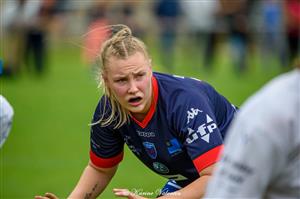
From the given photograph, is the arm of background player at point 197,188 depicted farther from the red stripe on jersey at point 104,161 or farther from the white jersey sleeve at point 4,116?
the white jersey sleeve at point 4,116

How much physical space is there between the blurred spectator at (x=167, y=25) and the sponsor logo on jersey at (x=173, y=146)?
16.9m

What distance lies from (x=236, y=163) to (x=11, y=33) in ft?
64.0

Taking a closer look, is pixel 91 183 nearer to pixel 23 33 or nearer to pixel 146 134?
pixel 146 134

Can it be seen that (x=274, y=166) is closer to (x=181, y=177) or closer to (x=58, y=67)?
(x=181, y=177)

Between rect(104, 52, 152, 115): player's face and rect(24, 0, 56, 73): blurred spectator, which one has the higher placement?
rect(104, 52, 152, 115): player's face

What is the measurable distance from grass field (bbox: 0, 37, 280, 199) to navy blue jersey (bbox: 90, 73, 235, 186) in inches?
39.2

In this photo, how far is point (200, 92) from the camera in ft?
17.8

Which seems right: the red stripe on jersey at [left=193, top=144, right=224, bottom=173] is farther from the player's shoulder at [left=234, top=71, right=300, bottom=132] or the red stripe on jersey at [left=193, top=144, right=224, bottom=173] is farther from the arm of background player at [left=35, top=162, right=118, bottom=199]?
the player's shoulder at [left=234, top=71, right=300, bottom=132]

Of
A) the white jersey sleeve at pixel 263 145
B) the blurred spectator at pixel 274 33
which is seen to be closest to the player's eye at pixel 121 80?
the white jersey sleeve at pixel 263 145

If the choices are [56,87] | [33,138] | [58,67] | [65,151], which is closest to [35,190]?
[65,151]

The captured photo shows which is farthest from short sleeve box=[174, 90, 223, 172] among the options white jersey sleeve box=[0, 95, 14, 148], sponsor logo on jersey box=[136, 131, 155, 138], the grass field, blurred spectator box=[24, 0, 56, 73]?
blurred spectator box=[24, 0, 56, 73]

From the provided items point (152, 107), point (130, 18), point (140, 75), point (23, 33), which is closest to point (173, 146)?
point (152, 107)

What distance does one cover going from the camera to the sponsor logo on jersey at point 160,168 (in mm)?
5688

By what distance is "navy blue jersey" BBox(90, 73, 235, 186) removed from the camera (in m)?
5.23
